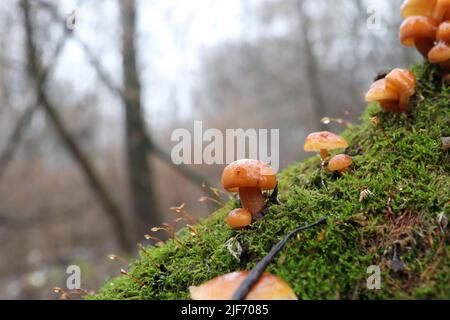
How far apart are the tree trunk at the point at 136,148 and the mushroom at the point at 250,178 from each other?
800 centimetres

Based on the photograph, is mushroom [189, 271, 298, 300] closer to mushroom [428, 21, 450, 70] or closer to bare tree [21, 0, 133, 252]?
mushroom [428, 21, 450, 70]

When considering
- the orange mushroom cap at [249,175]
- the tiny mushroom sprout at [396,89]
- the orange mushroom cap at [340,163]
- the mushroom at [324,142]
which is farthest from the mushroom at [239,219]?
the tiny mushroom sprout at [396,89]

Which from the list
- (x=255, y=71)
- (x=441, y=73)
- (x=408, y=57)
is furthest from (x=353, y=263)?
(x=255, y=71)

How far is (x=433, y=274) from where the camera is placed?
1.53 m

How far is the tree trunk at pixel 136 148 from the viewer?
31.9 feet

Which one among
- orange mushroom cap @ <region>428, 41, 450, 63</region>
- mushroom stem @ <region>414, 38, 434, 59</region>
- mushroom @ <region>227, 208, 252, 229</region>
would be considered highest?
mushroom stem @ <region>414, 38, 434, 59</region>

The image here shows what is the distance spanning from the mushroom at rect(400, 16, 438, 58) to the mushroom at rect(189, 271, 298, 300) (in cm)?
200

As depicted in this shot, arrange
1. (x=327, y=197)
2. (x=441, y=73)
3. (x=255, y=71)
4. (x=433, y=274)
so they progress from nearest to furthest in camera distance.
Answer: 1. (x=433, y=274)
2. (x=327, y=197)
3. (x=441, y=73)
4. (x=255, y=71)

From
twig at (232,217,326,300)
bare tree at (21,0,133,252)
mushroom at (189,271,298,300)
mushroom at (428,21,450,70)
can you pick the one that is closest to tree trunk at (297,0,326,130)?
bare tree at (21,0,133,252)

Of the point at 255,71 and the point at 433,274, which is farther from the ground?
the point at 255,71

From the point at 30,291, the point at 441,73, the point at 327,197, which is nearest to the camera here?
the point at 327,197

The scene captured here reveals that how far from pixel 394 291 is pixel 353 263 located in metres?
0.20

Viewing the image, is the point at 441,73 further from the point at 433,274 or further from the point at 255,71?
the point at 255,71

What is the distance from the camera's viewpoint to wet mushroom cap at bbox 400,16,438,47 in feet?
8.32
